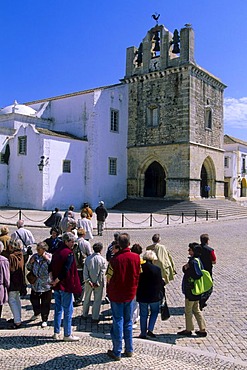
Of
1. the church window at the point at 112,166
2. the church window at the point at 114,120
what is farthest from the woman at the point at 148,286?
the church window at the point at 114,120

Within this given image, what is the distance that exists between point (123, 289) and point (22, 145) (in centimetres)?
2405

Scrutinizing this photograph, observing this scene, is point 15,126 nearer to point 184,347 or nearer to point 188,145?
point 188,145

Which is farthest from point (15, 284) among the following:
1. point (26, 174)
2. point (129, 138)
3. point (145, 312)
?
point (129, 138)

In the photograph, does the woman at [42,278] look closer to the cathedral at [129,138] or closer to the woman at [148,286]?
the woman at [148,286]

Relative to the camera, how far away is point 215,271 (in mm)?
9391

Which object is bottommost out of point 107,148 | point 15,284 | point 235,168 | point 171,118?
point 15,284

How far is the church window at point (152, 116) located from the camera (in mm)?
30484

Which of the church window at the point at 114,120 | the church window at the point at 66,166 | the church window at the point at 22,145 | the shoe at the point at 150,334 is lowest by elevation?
the shoe at the point at 150,334

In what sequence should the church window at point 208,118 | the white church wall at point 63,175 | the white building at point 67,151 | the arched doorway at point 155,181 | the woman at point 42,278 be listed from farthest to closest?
the arched doorway at point 155,181 → the church window at point 208,118 → the white building at point 67,151 → the white church wall at point 63,175 → the woman at point 42,278

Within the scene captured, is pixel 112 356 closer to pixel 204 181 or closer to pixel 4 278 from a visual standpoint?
pixel 4 278

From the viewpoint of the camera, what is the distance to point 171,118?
96.6ft

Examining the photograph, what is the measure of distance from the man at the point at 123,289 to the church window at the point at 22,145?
23491 millimetres

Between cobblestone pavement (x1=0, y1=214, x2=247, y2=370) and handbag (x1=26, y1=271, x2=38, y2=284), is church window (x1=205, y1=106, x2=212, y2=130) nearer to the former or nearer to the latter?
cobblestone pavement (x1=0, y1=214, x2=247, y2=370)

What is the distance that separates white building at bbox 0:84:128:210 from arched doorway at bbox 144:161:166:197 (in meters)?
2.40
